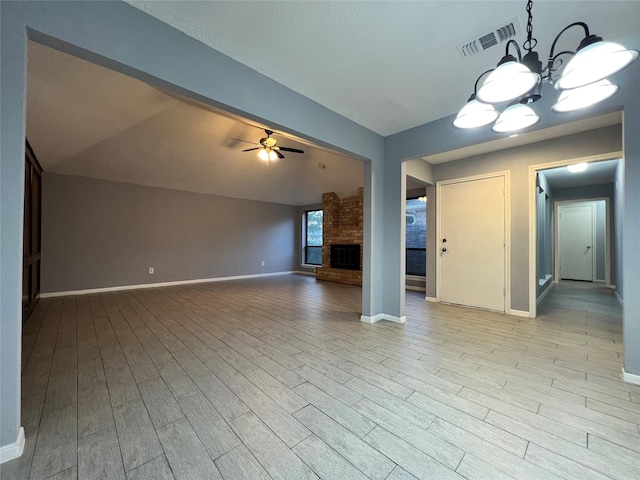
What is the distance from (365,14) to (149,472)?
2.74 metres

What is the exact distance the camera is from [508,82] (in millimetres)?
1223

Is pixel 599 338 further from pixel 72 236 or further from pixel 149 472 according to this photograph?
pixel 72 236

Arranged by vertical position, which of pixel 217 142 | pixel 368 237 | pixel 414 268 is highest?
pixel 217 142

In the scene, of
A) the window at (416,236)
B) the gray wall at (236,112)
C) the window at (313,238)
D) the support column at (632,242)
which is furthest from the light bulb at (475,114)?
the window at (313,238)

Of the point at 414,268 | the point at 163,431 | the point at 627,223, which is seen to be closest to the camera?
the point at 163,431

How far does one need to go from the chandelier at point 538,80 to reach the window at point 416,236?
14.4ft

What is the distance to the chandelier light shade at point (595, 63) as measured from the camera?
1.03 m

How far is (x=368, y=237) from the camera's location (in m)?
3.37

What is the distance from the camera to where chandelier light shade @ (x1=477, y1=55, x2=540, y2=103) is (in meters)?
1.16

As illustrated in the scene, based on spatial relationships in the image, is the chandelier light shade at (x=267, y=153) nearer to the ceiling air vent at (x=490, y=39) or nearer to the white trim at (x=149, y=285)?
the ceiling air vent at (x=490, y=39)

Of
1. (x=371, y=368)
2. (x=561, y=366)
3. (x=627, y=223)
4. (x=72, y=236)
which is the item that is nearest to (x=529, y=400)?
(x=561, y=366)

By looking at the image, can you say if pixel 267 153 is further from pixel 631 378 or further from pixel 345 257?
pixel 631 378

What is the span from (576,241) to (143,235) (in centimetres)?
1106

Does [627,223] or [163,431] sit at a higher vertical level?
[627,223]
